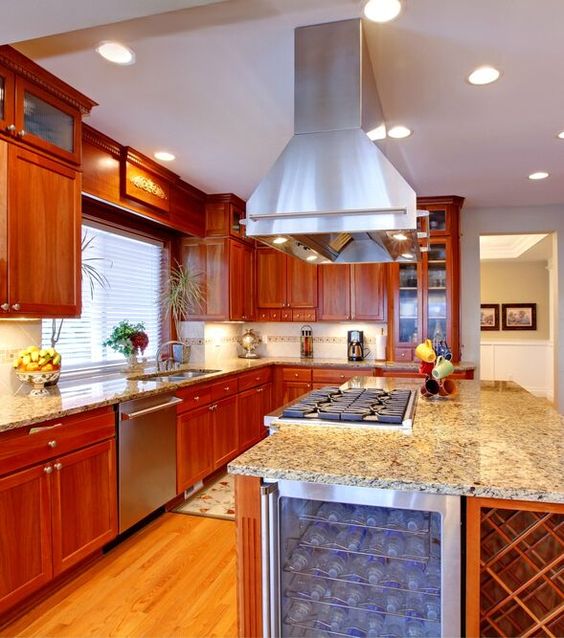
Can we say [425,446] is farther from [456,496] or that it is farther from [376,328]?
[376,328]

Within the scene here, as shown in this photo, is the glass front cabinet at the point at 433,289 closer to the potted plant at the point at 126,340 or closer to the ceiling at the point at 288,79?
the ceiling at the point at 288,79

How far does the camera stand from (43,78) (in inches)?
92.7

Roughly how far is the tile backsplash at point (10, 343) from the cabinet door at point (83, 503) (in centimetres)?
66

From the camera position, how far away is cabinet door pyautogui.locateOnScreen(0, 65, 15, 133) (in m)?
2.20

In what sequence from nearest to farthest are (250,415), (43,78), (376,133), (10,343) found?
(376,133) → (43,78) → (10,343) → (250,415)

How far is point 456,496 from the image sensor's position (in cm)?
123

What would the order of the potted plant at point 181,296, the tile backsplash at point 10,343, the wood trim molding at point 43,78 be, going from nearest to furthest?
the wood trim molding at point 43,78 → the tile backsplash at point 10,343 → the potted plant at point 181,296

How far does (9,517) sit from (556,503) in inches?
79.2

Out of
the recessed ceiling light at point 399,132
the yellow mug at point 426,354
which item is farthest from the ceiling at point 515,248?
the yellow mug at point 426,354

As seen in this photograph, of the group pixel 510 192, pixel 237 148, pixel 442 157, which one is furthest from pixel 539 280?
pixel 237 148

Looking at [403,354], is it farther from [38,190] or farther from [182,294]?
[38,190]

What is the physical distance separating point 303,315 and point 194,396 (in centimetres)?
215

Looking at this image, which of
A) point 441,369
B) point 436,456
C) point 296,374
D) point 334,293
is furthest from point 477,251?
point 436,456

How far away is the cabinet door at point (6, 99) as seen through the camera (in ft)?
7.23
